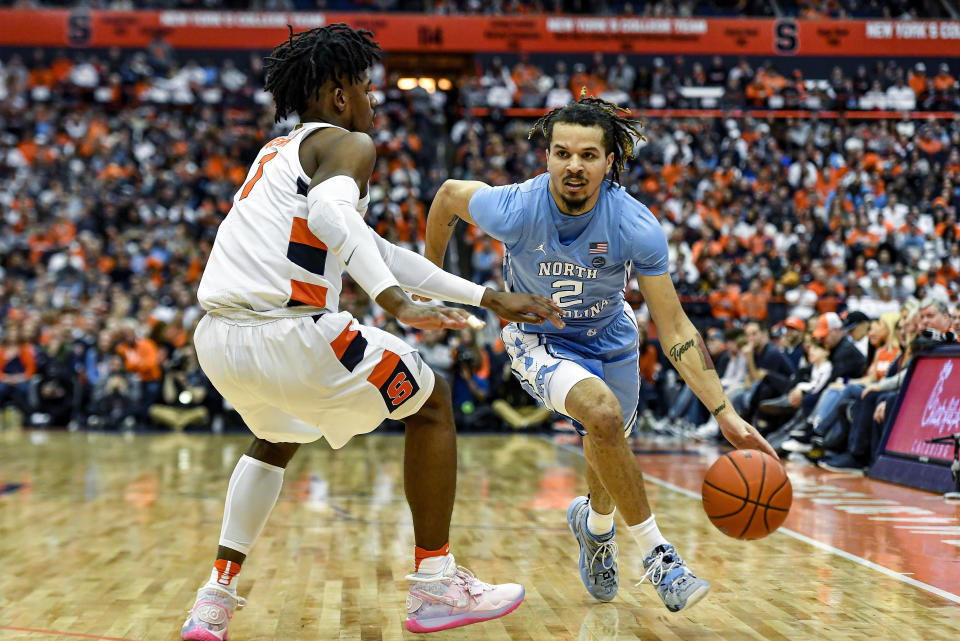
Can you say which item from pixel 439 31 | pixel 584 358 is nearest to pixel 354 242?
pixel 584 358

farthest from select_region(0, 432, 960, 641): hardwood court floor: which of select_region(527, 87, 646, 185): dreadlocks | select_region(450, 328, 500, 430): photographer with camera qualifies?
select_region(450, 328, 500, 430): photographer with camera

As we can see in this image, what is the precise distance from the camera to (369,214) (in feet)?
62.4

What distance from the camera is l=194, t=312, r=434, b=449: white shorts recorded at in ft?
11.6

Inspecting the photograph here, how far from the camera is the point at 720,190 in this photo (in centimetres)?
1975

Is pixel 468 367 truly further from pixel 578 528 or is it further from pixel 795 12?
pixel 795 12

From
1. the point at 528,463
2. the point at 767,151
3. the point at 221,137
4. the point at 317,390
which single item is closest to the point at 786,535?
the point at 317,390

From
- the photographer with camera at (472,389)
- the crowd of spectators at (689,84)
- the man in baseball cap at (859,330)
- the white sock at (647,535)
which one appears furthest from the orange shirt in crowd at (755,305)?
the white sock at (647,535)

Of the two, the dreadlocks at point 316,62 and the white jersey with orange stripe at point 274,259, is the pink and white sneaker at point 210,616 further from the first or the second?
the dreadlocks at point 316,62

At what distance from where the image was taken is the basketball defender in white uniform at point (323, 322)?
3537mm

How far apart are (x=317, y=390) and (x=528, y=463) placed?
6.91 metres

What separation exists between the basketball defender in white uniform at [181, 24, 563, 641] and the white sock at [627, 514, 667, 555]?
1.76 ft

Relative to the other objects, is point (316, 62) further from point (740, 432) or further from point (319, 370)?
point (740, 432)

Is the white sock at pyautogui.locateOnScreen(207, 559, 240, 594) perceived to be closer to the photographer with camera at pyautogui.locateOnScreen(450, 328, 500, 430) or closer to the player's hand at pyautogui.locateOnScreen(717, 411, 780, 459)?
the player's hand at pyautogui.locateOnScreen(717, 411, 780, 459)

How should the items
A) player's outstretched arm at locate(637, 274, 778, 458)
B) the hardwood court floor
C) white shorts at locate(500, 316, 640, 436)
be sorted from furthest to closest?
white shorts at locate(500, 316, 640, 436), player's outstretched arm at locate(637, 274, 778, 458), the hardwood court floor
